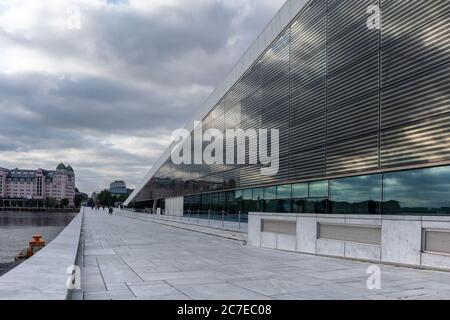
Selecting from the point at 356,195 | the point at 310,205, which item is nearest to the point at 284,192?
the point at 310,205

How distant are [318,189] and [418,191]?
5.51 m

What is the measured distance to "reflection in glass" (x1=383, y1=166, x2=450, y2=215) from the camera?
453 inches

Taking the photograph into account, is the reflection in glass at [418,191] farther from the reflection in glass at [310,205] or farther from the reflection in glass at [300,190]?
the reflection in glass at [300,190]

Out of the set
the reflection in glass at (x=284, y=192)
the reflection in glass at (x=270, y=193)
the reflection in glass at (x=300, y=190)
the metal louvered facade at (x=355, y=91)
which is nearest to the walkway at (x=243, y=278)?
the metal louvered facade at (x=355, y=91)

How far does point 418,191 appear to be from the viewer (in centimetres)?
1232

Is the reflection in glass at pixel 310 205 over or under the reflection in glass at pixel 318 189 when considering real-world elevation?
under

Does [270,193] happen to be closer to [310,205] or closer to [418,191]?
[310,205]

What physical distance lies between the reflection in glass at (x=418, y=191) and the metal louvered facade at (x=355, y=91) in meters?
0.26

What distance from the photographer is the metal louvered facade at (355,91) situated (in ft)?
39.6

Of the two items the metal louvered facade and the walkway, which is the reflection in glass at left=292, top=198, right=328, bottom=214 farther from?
the walkway

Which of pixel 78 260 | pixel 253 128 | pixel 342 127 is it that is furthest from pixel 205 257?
pixel 253 128

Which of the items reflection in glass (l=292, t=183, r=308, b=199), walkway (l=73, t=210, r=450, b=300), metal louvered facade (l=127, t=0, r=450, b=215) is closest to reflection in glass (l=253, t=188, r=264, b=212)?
metal louvered facade (l=127, t=0, r=450, b=215)

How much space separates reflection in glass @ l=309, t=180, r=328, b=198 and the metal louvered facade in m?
0.27
